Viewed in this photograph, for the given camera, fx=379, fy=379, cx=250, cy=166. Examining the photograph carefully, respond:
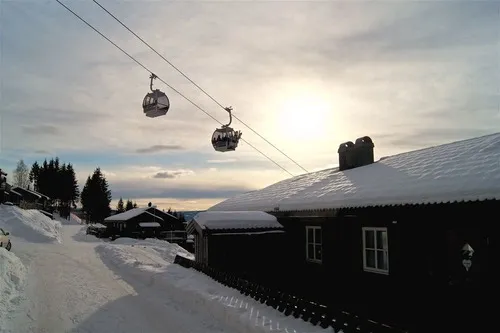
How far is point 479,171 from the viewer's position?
9.26m

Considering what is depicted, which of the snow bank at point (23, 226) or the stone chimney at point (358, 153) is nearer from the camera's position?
the stone chimney at point (358, 153)

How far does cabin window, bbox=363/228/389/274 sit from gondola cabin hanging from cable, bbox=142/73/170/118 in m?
7.37

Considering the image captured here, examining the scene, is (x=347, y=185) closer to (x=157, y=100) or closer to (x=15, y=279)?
(x=157, y=100)

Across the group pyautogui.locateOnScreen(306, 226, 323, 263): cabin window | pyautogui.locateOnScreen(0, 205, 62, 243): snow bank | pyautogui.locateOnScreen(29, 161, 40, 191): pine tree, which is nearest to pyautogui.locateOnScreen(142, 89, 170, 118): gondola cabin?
pyautogui.locateOnScreen(306, 226, 323, 263): cabin window

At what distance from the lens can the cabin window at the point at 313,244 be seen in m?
14.6

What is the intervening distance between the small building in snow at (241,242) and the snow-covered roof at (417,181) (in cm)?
132

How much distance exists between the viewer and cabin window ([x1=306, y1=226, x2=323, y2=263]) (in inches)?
576

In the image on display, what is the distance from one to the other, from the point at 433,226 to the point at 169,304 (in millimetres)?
7789

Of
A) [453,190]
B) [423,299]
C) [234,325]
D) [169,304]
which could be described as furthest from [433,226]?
A: [169,304]

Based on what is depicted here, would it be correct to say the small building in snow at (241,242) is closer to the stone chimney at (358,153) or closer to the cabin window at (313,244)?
the cabin window at (313,244)

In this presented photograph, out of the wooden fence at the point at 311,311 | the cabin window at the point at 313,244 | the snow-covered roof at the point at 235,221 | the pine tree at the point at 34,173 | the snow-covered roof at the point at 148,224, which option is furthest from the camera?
the pine tree at the point at 34,173

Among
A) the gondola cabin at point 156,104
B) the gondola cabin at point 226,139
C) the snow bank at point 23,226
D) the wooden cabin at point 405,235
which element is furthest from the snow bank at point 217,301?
the snow bank at point 23,226

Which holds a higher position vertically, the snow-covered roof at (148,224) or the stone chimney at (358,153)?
the stone chimney at (358,153)

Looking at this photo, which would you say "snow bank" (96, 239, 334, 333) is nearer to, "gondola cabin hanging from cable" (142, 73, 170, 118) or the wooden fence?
the wooden fence
